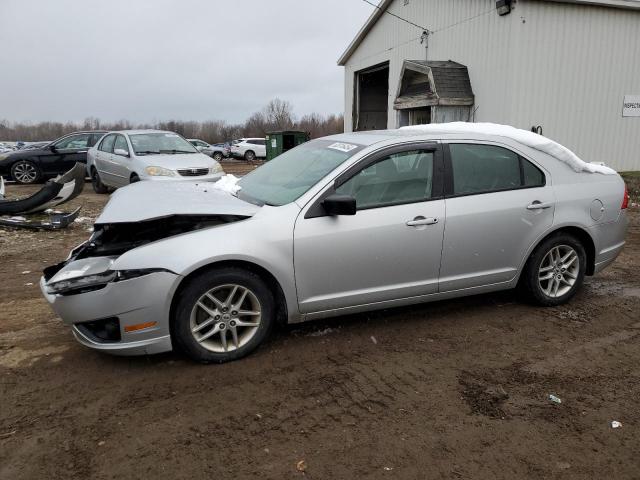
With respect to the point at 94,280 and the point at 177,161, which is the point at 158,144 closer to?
the point at 177,161

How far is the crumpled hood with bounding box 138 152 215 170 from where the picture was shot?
34.6ft

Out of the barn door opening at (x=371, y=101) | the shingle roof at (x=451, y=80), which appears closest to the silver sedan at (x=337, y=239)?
the shingle roof at (x=451, y=80)

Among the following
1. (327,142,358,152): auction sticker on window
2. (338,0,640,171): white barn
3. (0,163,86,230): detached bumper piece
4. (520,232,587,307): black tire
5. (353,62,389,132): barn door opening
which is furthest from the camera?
(353,62,389,132): barn door opening

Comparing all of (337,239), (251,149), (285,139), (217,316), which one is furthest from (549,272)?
(251,149)

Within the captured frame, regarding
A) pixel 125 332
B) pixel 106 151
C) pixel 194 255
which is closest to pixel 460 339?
pixel 194 255

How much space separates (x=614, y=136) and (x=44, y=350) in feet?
49.0

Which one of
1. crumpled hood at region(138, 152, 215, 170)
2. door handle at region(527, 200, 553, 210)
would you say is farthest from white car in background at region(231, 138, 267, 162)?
door handle at region(527, 200, 553, 210)

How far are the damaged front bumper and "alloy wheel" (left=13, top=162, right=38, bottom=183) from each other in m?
13.3

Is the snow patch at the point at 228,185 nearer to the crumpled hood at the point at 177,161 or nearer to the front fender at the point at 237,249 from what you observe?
the front fender at the point at 237,249

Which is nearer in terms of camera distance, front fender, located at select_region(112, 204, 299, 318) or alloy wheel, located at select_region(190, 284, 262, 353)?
front fender, located at select_region(112, 204, 299, 318)

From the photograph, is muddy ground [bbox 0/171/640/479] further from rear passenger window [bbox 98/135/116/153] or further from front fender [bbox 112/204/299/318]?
rear passenger window [bbox 98/135/116/153]

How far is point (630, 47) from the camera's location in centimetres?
1371

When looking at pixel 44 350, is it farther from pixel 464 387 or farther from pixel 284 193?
pixel 464 387

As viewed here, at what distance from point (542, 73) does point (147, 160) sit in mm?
9736
